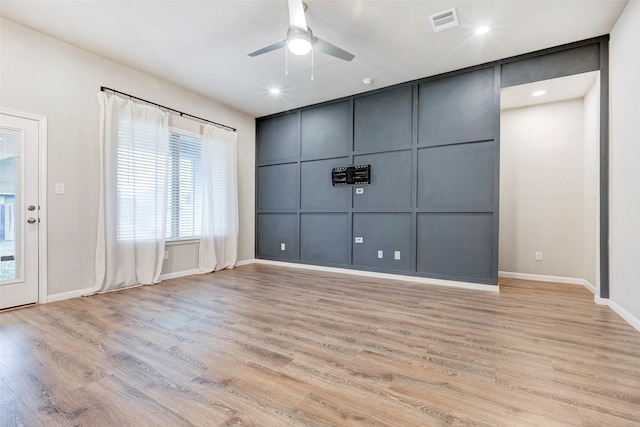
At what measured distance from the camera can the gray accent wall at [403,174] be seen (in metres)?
3.95

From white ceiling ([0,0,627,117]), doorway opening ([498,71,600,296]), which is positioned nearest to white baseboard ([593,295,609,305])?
doorway opening ([498,71,600,296])

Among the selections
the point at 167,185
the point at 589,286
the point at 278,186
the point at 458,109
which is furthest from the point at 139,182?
the point at 589,286

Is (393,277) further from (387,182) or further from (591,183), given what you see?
(591,183)

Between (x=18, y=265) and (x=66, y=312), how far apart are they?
82 cm

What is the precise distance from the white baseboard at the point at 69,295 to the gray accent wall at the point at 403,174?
309cm

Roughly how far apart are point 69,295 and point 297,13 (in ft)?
13.4

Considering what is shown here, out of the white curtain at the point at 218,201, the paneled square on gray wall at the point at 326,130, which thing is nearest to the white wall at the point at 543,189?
the paneled square on gray wall at the point at 326,130

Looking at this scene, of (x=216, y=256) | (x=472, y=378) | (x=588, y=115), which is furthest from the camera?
(x=216, y=256)

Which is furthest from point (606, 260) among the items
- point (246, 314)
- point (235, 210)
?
point (235, 210)

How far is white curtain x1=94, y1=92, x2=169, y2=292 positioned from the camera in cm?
374

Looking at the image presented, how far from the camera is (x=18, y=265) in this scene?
3.13 metres

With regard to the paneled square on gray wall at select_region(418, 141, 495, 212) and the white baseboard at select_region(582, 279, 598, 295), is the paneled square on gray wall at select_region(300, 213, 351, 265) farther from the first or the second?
the white baseboard at select_region(582, 279, 598, 295)

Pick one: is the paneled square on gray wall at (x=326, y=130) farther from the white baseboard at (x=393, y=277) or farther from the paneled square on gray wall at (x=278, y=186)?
the white baseboard at (x=393, y=277)

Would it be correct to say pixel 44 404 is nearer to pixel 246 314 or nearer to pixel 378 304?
pixel 246 314
